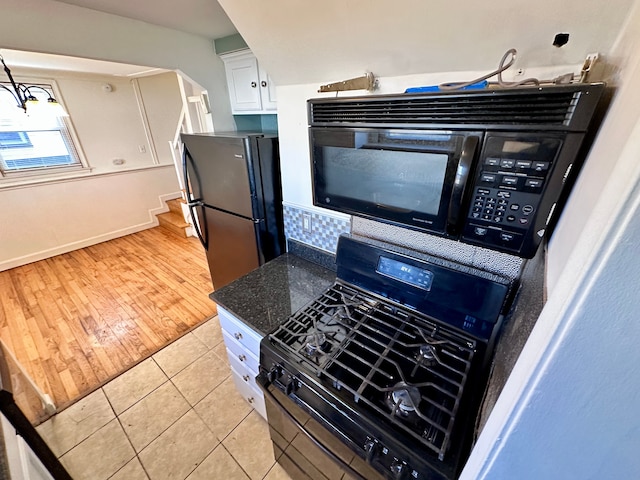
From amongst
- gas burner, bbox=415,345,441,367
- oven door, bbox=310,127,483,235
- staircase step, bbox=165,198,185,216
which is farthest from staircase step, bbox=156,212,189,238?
gas burner, bbox=415,345,441,367

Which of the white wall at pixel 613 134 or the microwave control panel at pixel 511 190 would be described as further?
the microwave control panel at pixel 511 190

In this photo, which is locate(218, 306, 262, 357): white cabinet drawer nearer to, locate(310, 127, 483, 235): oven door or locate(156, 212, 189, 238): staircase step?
locate(310, 127, 483, 235): oven door

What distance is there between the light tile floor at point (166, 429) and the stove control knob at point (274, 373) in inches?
30.6

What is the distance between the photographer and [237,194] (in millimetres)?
1561

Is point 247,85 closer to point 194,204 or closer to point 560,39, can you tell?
point 194,204

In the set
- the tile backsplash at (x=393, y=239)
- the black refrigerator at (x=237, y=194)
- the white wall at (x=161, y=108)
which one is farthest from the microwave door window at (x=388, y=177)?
the white wall at (x=161, y=108)

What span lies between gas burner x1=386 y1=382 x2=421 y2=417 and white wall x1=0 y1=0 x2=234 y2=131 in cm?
222

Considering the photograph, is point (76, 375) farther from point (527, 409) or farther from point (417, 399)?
point (527, 409)

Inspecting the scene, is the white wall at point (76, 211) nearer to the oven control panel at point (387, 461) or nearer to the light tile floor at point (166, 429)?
the light tile floor at point (166, 429)

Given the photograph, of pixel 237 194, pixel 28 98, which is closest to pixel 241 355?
pixel 237 194

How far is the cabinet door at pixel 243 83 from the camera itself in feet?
6.75

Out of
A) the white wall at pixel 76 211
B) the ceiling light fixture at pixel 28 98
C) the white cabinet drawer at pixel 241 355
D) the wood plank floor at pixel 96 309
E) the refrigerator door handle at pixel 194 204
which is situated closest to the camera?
the white cabinet drawer at pixel 241 355

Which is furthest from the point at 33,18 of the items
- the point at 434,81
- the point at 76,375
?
→ the point at 76,375

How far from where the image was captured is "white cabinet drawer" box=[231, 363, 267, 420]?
138cm
